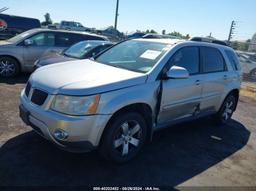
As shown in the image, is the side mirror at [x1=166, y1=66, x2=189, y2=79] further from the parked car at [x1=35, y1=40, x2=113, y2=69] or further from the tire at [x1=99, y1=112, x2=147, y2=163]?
the parked car at [x1=35, y1=40, x2=113, y2=69]

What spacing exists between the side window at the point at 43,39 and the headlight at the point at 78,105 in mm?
6447

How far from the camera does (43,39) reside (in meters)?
9.25

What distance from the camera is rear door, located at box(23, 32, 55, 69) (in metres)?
8.86

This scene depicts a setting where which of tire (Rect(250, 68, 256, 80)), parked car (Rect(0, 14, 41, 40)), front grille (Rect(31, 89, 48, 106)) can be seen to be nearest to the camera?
front grille (Rect(31, 89, 48, 106))

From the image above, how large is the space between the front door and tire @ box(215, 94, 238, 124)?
4.01ft

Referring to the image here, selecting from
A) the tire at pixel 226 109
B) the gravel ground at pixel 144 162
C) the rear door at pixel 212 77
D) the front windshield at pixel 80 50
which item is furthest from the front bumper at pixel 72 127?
the front windshield at pixel 80 50

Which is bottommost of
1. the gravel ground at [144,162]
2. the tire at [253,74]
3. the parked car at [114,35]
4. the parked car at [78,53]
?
the tire at [253,74]

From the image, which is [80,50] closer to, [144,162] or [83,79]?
[83,79]

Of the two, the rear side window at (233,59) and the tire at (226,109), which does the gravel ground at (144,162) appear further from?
the rear side window at (233,59)

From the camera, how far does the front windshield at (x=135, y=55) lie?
4.21 meters

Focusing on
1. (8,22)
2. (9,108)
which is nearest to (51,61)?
(9,108)

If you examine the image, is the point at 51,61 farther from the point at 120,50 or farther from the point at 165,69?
the point at 165,69

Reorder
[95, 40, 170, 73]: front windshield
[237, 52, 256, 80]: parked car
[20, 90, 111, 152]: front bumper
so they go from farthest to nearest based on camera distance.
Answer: [237, 52, 256, 80]: parked car
[95, 40, 170, 73]: front windshield
[20, 90, 111, 152]: front bumper

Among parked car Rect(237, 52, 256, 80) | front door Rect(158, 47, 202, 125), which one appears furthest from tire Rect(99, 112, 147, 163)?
parked car Rect(237, 52, 256, 80)
